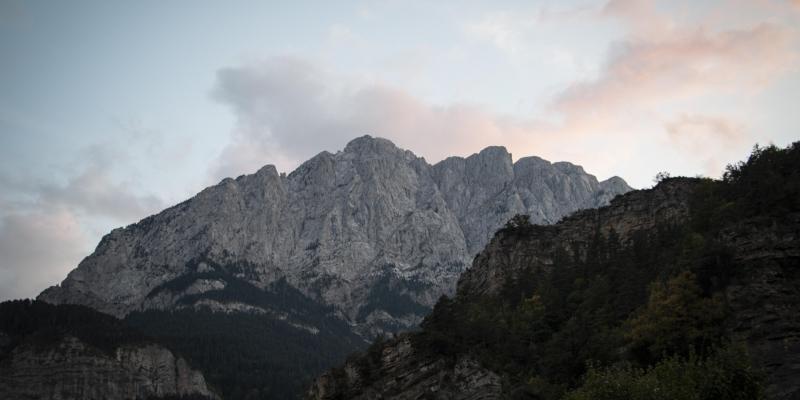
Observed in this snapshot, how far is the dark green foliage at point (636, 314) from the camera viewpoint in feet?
191

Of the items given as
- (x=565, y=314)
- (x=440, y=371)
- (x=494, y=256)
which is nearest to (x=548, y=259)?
(x=494, y=256)

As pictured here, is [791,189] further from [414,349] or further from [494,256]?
[494,256]

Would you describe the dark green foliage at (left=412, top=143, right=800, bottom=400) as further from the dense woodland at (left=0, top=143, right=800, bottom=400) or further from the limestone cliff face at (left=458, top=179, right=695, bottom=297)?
the limestone cliff face at (left=458, top=179, right=695, bottom=297)

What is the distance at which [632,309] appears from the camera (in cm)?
Answer: 8769

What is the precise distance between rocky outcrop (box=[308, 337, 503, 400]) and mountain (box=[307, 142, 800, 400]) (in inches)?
7.0

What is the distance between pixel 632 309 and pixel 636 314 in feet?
15.5

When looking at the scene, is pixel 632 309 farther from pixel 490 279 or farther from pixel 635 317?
pixel 490 279

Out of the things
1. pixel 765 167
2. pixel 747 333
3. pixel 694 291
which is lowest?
pixel 747 333

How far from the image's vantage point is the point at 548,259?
128m

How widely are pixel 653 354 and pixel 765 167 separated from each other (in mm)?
30224

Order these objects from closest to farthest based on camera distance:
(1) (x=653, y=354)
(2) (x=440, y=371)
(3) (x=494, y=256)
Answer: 1. (1) (x=653, y=354)
2. (2) (x=440, y=371)
3. (3) (x=494, y=256)

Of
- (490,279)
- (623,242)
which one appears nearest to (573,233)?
(623,242)

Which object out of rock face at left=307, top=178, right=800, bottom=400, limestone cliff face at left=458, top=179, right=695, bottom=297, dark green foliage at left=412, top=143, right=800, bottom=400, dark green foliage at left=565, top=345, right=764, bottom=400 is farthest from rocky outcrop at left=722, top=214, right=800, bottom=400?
limestone cliff face at left=458, top=179, right=695, bottom=297

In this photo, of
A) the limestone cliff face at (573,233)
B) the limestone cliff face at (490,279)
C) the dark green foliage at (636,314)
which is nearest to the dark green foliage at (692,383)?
the dark green foliage at (636,314)
